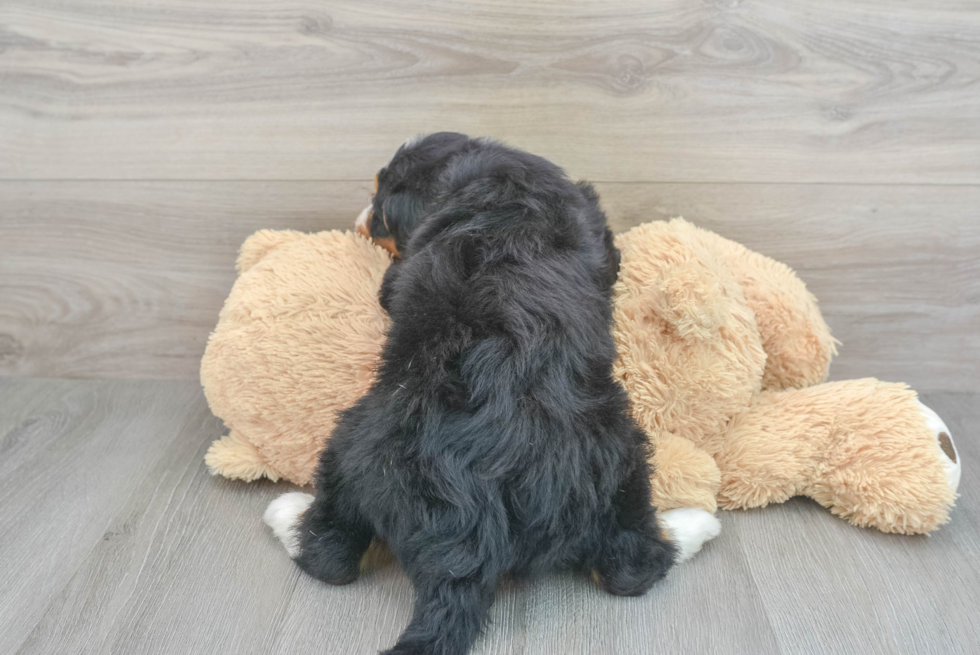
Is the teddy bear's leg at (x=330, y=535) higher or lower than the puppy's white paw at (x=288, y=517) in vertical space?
higher

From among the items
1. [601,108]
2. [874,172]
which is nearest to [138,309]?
[601,108]

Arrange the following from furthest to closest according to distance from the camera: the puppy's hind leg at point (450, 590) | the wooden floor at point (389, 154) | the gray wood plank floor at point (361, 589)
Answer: the wooden floor at point (389, 154), the gray wood plank floor at point (361, 589), the puppy's hind leg at point (450, 590)

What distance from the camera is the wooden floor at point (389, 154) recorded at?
1.18 m

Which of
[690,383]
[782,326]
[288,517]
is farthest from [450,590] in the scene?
[782,326]

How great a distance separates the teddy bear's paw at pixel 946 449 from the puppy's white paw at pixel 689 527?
1.21 ft

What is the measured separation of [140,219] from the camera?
147 cm

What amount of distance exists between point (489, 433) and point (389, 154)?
741mm

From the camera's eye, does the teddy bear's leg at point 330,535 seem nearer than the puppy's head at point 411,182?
Yes

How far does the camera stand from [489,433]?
2.83 feet

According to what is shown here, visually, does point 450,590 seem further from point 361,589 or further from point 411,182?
point 411,182

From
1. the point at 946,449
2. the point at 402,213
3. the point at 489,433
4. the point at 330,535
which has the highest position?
the point at 402,213

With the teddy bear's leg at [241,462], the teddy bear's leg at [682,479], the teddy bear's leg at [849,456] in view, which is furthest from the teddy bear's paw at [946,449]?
the teddy bear's leg at [241,462]

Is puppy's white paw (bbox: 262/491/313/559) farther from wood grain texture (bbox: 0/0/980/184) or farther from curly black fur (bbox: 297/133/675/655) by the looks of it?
wood grain texture (bbox: 0/0/980/184)

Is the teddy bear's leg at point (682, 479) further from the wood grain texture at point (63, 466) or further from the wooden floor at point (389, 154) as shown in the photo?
the wood grain texture at point (63, 466)
